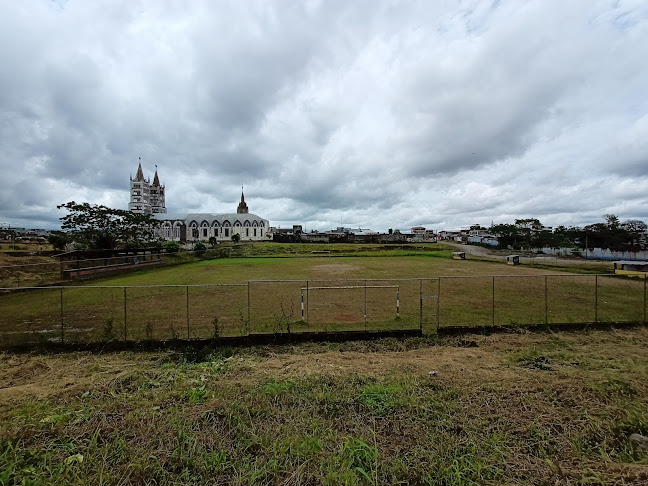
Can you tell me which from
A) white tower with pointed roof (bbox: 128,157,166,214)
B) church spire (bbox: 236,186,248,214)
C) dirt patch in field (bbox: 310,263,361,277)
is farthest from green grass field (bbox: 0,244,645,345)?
church spire (bbox: 236,186,248,214)

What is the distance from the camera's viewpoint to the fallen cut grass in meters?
4.31

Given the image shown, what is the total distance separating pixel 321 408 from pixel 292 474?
194 cm

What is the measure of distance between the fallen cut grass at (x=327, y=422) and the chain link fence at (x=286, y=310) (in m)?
2.87

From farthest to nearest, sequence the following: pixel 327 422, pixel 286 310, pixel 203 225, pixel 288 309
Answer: pixel 203 225 < pixel 288 309 < pixel 286 310 < pixel 327 422

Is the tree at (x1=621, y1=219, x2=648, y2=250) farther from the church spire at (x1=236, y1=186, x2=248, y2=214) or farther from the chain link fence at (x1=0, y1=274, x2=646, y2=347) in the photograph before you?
the church spire at (x1=236, y1=186, x2=248, y2=214)

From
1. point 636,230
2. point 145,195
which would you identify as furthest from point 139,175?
point 636,230

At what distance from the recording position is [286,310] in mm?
15461

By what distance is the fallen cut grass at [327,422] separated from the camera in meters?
4.31

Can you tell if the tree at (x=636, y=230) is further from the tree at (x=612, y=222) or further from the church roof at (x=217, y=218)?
the church roof at (x=217, y=218)

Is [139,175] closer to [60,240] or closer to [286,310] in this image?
[60,240]

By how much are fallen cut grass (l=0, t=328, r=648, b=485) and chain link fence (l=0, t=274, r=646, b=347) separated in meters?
2.87

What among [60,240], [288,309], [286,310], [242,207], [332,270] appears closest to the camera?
[286,310]

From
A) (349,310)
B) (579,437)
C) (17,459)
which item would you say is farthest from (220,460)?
(349,310)

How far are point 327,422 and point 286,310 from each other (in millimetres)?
10086
